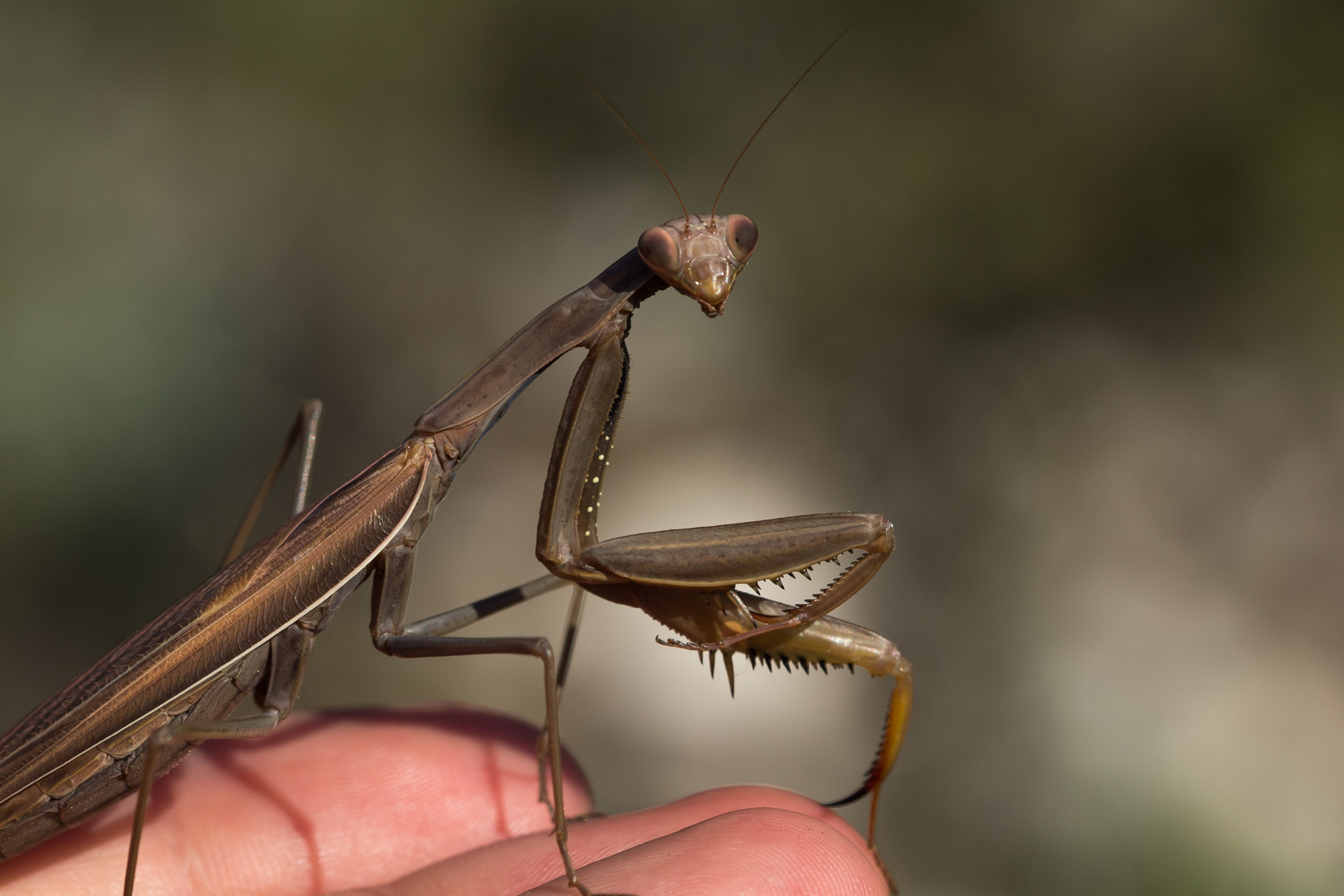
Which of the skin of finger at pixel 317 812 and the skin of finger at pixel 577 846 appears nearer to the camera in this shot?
the skin of finger at pixel 577 846

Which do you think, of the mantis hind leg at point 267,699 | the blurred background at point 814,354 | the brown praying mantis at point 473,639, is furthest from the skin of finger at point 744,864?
the blurred background at point 814,354

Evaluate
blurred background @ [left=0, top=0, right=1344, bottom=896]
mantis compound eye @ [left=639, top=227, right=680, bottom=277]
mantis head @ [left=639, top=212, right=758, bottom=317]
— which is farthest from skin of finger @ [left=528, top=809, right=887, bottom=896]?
blurred background @ [left=0, top=0, right=1344, bottom=896]

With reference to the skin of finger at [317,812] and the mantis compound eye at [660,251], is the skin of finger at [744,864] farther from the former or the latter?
the mantis compound eye at [660,251]

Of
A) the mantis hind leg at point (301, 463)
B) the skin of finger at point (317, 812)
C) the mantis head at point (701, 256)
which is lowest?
the skin of finger at point (317, 812)

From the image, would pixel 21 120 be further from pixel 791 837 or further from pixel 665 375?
pixel 791 837

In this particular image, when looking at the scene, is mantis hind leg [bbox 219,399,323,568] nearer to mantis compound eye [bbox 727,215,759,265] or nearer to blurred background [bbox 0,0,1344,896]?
mantis compound eye [bbox 727,215,759,265]
